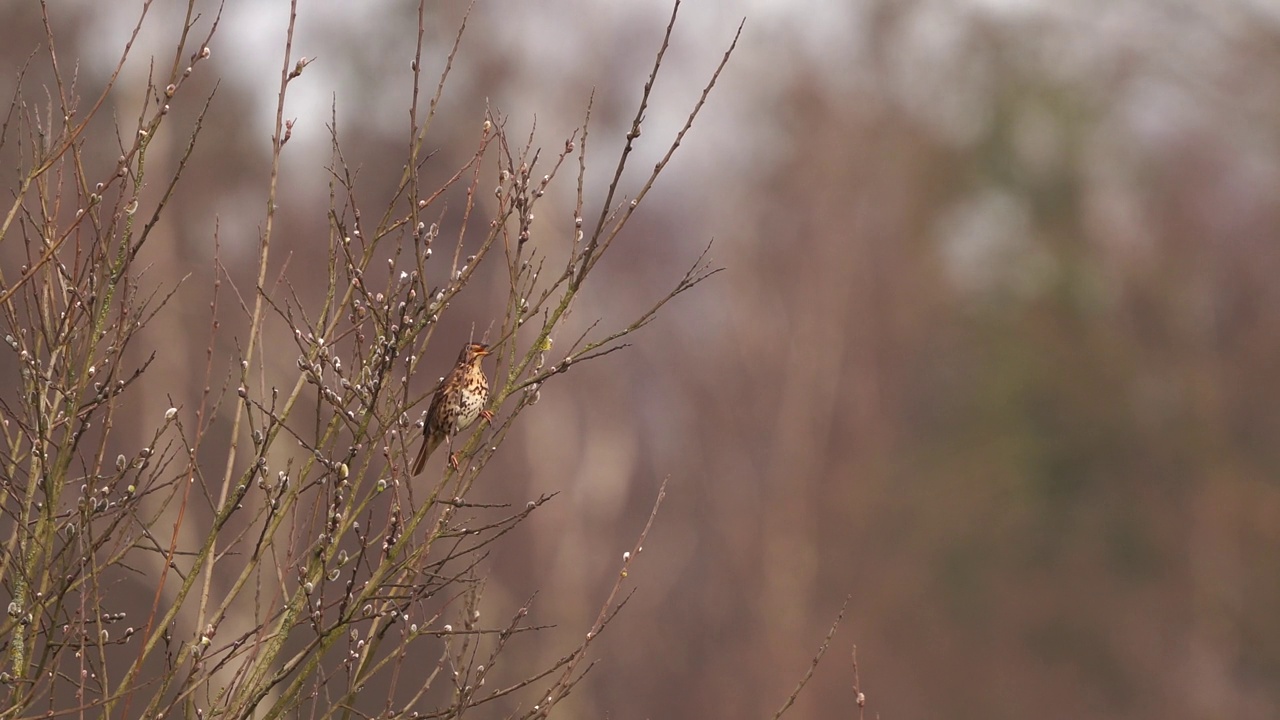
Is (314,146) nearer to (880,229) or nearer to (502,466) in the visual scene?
(502,466)

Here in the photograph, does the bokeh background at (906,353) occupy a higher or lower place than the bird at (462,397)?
higher

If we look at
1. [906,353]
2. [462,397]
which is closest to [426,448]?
[462,397]

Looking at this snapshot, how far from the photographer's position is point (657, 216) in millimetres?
23062

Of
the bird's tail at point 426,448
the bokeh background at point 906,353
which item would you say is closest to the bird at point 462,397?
the bird's tail at point 426,448

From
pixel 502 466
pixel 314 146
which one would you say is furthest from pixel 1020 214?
pixel 314 146

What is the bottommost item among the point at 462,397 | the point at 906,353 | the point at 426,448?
the point at 426,448

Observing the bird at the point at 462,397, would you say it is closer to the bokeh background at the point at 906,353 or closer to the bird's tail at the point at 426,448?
the bird's tail at the point at 426,448

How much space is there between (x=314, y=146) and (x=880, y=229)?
29.0 feet

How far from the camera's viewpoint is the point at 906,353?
22.1 metres

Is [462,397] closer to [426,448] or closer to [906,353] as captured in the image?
[426,448]

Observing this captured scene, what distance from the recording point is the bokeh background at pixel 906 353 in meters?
19.0

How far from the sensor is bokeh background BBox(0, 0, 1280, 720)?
18984 millimetres

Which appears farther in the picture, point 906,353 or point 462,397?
point 906,353

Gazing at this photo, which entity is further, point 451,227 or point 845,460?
point 845,460
